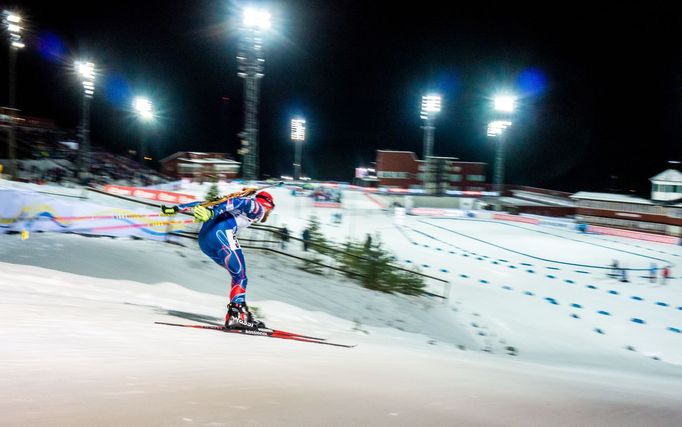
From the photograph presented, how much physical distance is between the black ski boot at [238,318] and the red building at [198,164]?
51760 mm

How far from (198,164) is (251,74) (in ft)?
140

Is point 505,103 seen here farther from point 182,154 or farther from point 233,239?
point 233,239

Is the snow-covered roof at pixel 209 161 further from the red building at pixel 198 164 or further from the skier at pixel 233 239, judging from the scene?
the skier at pixel 233 239

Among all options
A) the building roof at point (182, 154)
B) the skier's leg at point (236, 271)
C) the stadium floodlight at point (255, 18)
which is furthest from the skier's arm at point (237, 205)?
the building roof at point (182, 154)

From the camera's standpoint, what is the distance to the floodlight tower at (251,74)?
15.3m

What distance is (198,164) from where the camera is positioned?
57.2 m

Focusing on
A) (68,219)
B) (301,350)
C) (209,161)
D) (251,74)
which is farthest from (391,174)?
(301,350)

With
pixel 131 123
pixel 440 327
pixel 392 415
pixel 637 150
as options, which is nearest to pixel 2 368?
pixel 392 415

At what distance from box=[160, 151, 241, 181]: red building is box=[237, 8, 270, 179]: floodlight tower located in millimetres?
37230

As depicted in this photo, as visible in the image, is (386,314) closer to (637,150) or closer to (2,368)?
(2,368)

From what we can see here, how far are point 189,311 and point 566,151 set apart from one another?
Answer: 270 feet

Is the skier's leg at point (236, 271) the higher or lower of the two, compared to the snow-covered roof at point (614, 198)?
lower

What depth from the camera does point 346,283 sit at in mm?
11070

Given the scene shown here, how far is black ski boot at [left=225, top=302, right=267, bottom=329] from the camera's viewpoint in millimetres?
5668
